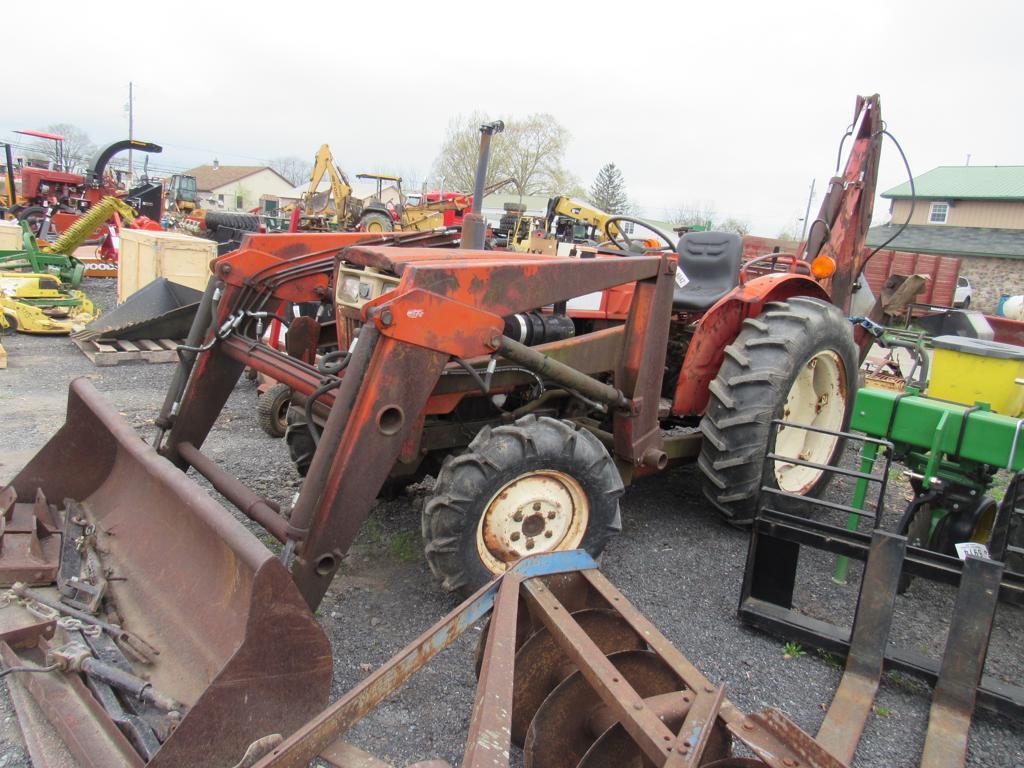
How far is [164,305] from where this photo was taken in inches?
324

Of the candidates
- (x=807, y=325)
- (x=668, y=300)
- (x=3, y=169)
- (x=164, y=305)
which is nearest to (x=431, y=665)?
(x=668, y=300)

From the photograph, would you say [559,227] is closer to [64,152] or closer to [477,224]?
[477,224]

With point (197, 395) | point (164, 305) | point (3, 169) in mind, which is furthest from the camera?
point (3, 169)

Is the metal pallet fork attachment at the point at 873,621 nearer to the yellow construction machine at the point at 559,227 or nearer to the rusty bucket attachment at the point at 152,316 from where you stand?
the yellow construction machine at the point at 559,227

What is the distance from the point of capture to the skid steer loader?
2.16 meters

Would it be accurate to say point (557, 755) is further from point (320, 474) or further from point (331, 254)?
point (331, 254)

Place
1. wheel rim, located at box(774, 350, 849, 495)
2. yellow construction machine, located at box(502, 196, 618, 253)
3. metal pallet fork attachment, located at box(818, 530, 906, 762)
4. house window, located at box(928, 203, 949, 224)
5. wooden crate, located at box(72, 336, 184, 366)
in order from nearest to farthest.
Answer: metal pallet fork attachment, located at box(818, 530, 906, 762) < wheel rim, located at box(774, 350, 849, 495) < wooden crate, located at box(72, 336, 184, 366) < yellow construction machine, located at box(502, 196, 618, 253) < house window, located at box(928, 203, 949, 224)

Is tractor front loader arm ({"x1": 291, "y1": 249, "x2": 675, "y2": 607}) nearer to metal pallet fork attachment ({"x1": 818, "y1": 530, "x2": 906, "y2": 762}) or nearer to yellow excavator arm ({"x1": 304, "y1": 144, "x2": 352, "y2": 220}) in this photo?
metal pallet fork attachment ({"x1": 818, "y1": 530, "x2": 906, "y2": 762})

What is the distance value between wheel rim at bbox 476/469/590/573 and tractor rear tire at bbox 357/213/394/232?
1219 centimetres

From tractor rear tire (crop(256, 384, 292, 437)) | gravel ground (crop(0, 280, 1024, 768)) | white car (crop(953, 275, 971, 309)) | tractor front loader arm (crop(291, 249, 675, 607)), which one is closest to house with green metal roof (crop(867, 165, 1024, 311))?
white car (crop(953, 275, 971, 309))

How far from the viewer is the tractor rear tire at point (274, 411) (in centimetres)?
531

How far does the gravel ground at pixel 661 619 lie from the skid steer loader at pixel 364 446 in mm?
343

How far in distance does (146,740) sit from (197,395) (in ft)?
6.04

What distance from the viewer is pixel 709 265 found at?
4602 mm
